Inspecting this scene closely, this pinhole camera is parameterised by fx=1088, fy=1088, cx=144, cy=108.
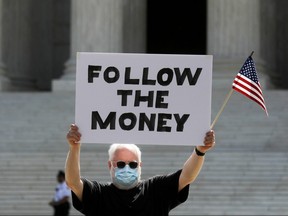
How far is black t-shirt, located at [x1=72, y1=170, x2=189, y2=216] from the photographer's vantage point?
7.22 meters

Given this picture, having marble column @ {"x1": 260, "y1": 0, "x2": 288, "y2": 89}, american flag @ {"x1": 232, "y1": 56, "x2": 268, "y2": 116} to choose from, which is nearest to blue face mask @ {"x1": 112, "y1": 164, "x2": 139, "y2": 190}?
american flag @ {"x1": 232, "y1": 56, "x2": 268, "y2": 116}

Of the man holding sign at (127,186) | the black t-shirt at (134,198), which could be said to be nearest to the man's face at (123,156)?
the man holding sign at (127,186)

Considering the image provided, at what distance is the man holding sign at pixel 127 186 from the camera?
716 cm

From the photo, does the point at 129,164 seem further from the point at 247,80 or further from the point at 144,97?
the point at 247,80

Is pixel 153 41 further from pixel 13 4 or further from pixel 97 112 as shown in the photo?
pixel 97 112

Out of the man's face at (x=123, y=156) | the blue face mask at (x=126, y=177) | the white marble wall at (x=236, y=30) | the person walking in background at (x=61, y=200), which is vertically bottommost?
the person walking in background at (x=61, y=200)

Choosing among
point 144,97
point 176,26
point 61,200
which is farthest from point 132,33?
point 144,97

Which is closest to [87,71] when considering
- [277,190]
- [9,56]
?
[277,190]

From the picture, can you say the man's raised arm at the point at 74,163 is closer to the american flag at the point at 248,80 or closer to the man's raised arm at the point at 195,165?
the man's raised arm at the point at 195,165

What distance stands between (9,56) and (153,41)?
7641 mm

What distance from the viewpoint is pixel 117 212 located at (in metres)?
7.22

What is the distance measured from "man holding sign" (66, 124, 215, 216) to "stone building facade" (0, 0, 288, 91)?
27.6 metres

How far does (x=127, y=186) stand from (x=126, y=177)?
0.10 meters

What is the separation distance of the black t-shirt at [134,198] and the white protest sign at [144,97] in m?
0.30
